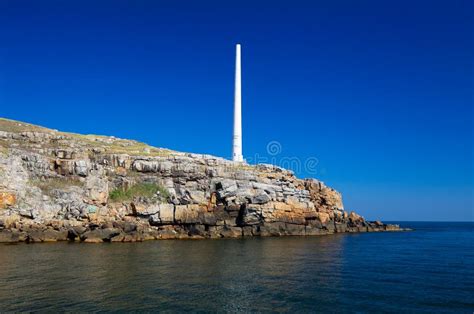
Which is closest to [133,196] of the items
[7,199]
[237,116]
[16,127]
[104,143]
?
[7,199]

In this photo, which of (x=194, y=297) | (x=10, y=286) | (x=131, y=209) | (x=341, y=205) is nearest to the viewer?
(x=194, y=297)

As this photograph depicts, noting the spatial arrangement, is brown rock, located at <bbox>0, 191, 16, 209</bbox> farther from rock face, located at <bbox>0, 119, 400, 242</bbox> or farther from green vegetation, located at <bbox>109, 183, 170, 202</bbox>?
green vegetation, located at <bbox>109, 183, 170, 202</bbox>

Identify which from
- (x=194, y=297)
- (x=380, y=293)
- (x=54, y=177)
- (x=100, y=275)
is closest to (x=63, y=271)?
(x=100, y=275)

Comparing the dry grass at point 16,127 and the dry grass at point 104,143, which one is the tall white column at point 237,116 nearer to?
the dry grass at point 104,143

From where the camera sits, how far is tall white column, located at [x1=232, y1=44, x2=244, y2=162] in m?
108

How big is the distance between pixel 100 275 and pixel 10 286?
23.0ft

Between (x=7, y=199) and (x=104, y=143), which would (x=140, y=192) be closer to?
(x=7, y=199)

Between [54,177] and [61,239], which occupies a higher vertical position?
[54,177]

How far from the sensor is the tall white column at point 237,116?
108 metres

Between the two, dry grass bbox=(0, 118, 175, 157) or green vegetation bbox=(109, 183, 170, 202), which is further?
dry grass bbox=(0, 118, 175, 157)

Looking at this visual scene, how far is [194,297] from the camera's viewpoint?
28094 mm

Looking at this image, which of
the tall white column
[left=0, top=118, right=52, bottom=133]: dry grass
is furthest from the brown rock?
the tall white column

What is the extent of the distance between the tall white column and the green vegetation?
31.1 m

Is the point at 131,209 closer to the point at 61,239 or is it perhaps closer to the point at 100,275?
the point at 61,239
